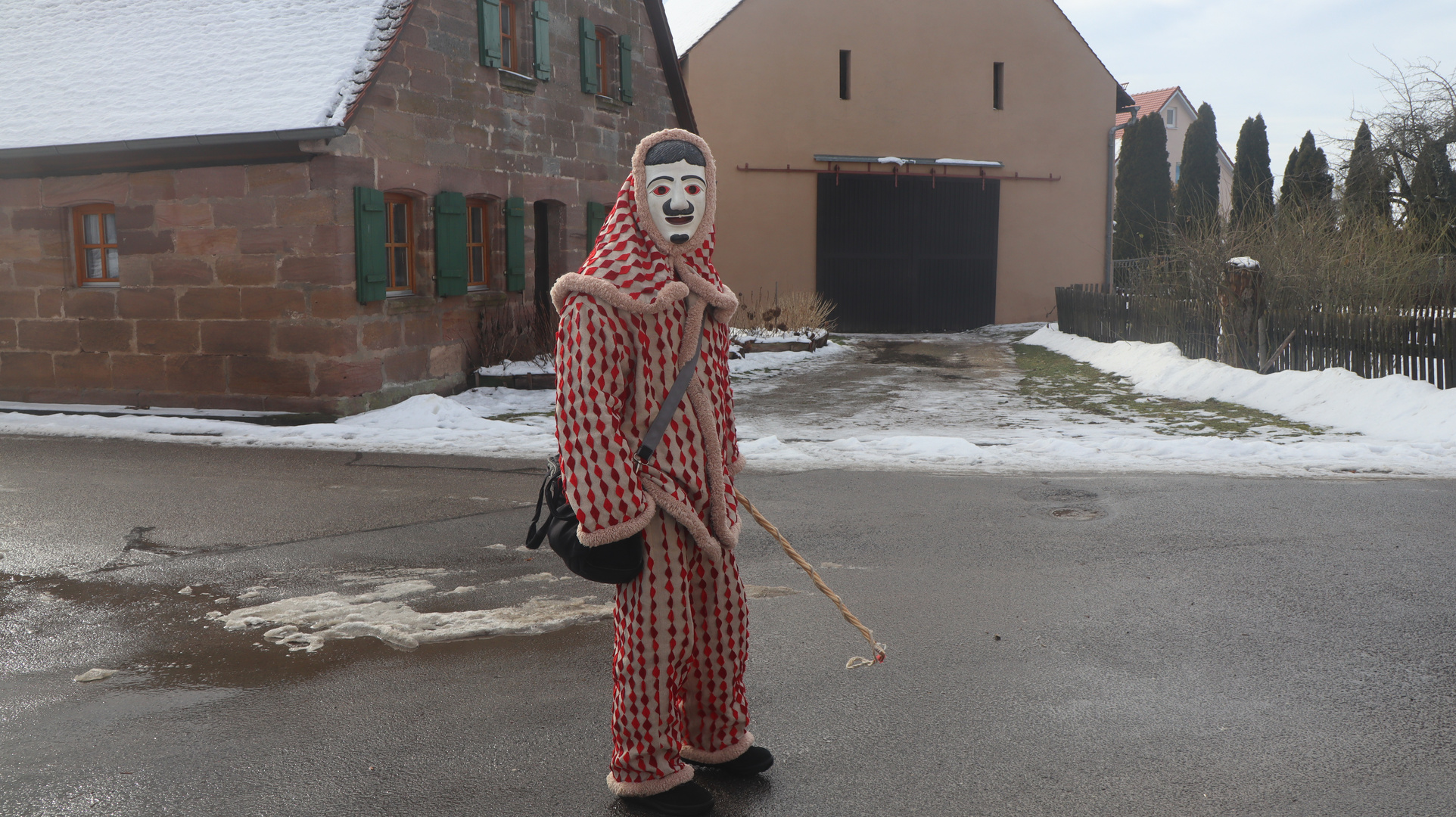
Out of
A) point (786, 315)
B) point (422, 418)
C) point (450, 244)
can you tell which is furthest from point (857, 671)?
point (786, 315)

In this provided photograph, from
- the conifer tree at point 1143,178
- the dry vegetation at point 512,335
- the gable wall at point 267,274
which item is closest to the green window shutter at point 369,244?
the gable wall at point 267,274

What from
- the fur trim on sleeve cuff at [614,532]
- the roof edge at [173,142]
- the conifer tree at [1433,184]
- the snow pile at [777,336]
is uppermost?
the conifer tree at [1433,184]

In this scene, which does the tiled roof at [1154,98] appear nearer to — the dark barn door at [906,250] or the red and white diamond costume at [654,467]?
the dark barn door at [906,250]

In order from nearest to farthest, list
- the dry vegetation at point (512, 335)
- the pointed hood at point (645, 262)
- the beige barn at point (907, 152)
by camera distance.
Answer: the pointed hood at point (645, 262) < the dry vegetation at point (512, 335) < the beige barn at point (907, 152)

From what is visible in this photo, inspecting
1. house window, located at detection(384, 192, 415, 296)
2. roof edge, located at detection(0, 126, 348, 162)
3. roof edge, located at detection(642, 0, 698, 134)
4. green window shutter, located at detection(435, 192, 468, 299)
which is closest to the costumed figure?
roof edge, located at detection(0, 126, 348, 162)

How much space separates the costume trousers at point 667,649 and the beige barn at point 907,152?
2104 cm

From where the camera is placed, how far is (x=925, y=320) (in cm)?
2531

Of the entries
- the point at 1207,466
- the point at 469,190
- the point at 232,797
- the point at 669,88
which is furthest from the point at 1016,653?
the point at 669,88

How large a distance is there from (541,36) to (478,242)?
8.67 feet

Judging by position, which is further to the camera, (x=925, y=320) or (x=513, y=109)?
(x=925, y=320)

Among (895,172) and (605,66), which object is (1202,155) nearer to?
(895,172)

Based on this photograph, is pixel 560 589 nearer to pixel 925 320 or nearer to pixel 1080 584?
pixel 1080 584

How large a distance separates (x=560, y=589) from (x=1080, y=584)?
94.9 inches

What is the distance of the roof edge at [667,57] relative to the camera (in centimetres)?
1719
